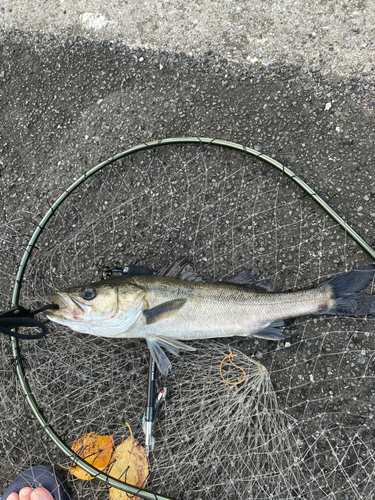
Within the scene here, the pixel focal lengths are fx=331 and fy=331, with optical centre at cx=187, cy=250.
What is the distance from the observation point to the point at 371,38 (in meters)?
3.03

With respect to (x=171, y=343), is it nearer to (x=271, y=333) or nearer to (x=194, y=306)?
(x=194, y=306)

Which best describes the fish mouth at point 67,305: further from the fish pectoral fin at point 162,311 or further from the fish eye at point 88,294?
the fish pectoral fin at point 162,311

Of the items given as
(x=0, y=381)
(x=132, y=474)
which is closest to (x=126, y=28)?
(x=0, y=381)

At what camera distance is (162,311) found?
2.54 metres

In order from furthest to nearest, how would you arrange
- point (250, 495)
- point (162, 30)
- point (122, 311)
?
1. point (162, 30)
2. point (250, 495)
3. point (122, 311)

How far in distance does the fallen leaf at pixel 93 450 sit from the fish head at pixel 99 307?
1.09 m

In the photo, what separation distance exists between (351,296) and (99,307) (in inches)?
78.2

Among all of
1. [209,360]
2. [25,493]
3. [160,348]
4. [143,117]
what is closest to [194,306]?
[160,348]

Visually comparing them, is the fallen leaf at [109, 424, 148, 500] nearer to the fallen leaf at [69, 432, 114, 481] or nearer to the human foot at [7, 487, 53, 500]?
the fallen leaf at [69, 432, 114, 481]

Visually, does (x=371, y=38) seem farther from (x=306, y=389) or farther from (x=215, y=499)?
(x=215, y=499)

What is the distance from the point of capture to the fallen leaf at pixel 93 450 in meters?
2.82

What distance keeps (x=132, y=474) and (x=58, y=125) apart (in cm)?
335

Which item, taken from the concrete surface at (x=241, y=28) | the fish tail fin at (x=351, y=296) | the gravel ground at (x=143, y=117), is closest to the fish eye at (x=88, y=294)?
the gravel ground at (x=143, y=117)

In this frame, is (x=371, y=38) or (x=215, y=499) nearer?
(x=215, y=499)
